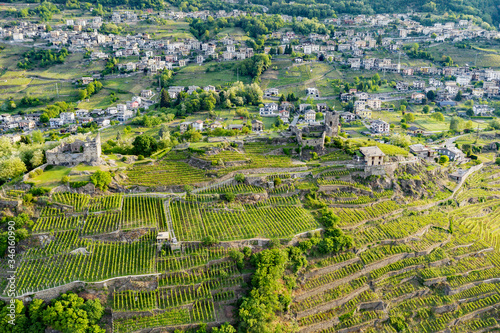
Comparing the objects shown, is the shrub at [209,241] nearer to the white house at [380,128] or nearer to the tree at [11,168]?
the tree at [11,168]

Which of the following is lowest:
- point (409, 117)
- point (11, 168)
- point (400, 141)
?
point (400, 141)

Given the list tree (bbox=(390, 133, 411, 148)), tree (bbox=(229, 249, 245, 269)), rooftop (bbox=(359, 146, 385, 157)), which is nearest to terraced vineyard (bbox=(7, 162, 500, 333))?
tree (bbox=(229, 249, 245, 269))

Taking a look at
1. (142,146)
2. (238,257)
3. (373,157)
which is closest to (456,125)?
(373,157)

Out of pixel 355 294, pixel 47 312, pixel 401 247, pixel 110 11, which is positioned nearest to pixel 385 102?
pixel 401 247

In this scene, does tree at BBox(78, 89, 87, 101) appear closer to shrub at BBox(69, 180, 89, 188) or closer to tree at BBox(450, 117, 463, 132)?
shrub at BBox(69, 180, 89, 188)

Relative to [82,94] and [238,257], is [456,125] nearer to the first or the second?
[238,257]

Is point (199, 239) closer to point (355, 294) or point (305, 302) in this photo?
point (305, 302)


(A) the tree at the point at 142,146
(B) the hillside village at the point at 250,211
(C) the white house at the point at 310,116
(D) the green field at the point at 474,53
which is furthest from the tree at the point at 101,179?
(D) the green field at the point at 474,53

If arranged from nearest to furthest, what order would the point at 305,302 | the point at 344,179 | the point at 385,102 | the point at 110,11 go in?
1. the point at 305,302
2. the point at 344,179
3. the point at 385,102
4. the point at 110,11
